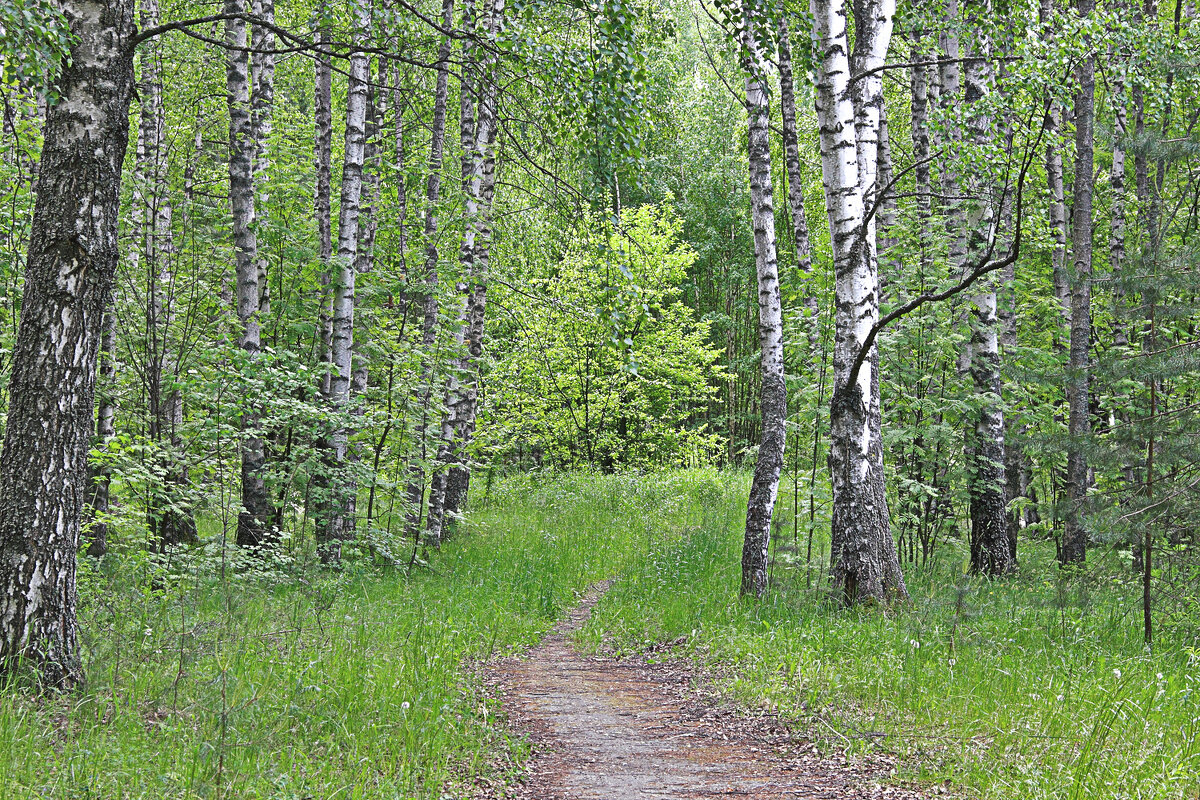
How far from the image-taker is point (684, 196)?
112 ft

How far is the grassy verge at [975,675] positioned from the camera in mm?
4039

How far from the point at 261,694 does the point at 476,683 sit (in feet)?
6.33

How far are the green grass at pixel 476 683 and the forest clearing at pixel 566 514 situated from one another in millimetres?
33

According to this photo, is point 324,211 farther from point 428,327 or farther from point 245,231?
point 428,327

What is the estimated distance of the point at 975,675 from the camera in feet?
17.2

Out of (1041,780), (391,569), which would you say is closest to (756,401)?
(391,569)

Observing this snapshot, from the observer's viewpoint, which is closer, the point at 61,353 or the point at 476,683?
the point at 61,353

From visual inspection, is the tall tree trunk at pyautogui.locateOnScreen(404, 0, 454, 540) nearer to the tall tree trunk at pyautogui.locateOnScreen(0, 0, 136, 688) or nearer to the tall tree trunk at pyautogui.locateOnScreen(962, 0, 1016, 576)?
the tall tree trunk at pyautogui.locateOnScreen(0, 0, 136, 688)

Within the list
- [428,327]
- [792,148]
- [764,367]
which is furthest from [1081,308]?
[428,327]

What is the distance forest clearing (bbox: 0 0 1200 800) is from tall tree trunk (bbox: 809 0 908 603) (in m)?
0.04

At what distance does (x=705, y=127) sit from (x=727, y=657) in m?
30.2

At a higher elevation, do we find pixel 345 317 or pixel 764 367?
pixel 345 317

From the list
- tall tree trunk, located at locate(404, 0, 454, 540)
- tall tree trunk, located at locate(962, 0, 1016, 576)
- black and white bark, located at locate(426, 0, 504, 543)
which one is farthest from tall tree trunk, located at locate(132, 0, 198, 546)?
tall tree trunk, located at locate(962, 0, 1016, 576)

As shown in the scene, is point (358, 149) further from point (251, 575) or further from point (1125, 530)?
point (1125, 530)
